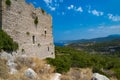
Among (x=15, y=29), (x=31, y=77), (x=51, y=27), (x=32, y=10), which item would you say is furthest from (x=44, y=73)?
(x=51, y=27)

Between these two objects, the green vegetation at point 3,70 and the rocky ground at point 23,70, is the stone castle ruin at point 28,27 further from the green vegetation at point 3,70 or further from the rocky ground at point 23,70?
the green vegetation at point 3,70

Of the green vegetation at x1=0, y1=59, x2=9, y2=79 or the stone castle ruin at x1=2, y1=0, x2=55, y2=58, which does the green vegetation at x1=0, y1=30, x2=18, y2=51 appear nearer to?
the stone castle ruin at x1=2, y1=0, x2=55, y2=58

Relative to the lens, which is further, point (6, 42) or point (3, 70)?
point (6, 42)

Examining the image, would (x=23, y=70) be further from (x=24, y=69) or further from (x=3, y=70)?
(x=3, y=70)

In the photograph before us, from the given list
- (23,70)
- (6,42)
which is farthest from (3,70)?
(6,42)

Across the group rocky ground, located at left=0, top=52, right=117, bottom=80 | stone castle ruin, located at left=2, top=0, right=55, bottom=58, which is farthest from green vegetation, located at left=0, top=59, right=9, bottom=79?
stone castle ruin, located at left=2, top=0, right=55, bottom=58

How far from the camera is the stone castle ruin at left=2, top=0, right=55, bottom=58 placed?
19.2 meters

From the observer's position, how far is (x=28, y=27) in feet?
74.8

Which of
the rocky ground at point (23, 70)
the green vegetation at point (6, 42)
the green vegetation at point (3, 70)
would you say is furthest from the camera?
the green vegetation at point (6, 42)

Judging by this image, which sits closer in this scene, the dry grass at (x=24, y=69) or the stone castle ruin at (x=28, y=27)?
the dry grass at (x=24, y=69)

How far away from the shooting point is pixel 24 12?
71.8 feet

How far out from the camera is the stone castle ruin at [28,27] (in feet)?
63.0

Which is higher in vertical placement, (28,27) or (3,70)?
(28,27)

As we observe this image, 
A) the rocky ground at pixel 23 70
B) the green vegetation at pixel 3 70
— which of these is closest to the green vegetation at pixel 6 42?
the rocky ground at pixel 23 70
